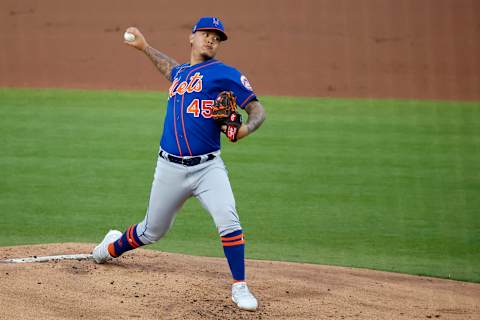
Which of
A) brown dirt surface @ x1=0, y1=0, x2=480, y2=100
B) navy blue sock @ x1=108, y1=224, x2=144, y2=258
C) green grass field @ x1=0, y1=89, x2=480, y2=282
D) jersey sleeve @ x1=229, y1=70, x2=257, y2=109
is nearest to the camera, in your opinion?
jersey sleeve @ x1=229, y1=70, x2=257, y2=109

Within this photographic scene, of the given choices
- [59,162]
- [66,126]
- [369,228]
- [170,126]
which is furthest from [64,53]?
[170,126]

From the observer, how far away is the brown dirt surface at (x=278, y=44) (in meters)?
16.1

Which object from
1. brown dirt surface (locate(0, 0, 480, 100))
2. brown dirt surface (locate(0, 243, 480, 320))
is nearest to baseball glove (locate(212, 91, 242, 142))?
brown dirt surface (locate(0, 243, 480, 320))

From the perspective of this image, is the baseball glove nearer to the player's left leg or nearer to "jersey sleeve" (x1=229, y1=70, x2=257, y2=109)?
"jersey sleeve" (x1=229, y1=70, x2=257, y2=109)

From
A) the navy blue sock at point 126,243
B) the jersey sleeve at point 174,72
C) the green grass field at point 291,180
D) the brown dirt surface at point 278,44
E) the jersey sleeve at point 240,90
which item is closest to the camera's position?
the jersey sleeve at point 240,90

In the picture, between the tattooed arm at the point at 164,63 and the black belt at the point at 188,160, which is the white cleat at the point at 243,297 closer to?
the black belt at the point at 188,160

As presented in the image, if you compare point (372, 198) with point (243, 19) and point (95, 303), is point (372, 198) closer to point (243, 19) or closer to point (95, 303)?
point (95, 303)

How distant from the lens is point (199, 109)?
16.0 feet

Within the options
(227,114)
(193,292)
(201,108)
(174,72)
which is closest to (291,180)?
(174,72)

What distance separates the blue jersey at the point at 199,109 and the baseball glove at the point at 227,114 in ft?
0.38

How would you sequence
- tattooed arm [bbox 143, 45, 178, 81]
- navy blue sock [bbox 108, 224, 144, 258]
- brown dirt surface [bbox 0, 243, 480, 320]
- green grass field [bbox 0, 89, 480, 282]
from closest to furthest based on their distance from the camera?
brown dirt surface [bbox 0, 243, 480, 320]
navy blue sock [bbox 108, 224, 144, 258]
tattooed arm [bbox 143, 45, 178, 81]
green grass field [bbox 0, 89, 480, 282]

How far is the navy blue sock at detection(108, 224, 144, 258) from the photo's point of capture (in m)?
5.21

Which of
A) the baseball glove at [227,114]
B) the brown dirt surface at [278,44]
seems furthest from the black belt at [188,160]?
the brown dirt surface at [278,44]

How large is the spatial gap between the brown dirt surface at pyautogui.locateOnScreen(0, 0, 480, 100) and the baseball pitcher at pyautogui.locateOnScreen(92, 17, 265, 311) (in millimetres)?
10845
